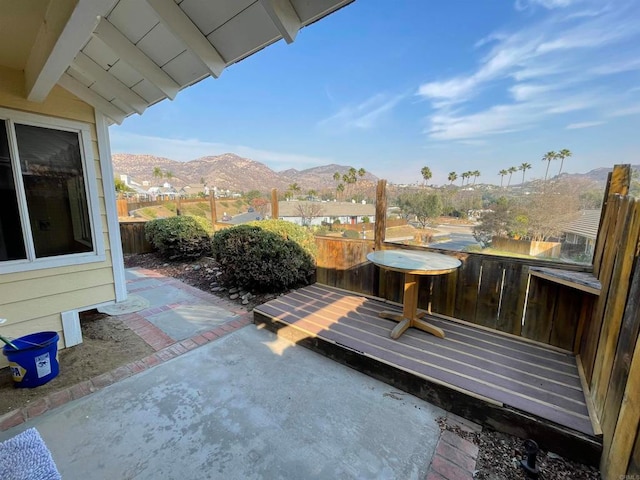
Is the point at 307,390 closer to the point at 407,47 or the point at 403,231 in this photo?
the point at 403,231

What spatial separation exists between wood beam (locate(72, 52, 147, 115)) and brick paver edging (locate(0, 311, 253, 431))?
2.60 meters

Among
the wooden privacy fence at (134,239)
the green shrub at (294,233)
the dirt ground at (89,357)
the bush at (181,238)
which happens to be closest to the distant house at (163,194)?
the wooden privacy fence at (134,239)

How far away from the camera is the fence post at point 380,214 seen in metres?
3.47

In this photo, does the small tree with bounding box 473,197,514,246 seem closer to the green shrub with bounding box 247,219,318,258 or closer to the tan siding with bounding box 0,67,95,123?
the green shrub with bounding box 247,219,318,258

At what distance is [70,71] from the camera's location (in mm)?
2383

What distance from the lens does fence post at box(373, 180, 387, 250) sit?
137 inches

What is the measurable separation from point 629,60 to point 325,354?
5.01m

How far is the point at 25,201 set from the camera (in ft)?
7.91

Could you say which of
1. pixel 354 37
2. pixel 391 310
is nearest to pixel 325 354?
pixel 391 310

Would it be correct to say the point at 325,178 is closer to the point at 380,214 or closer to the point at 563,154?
the point at 380,214

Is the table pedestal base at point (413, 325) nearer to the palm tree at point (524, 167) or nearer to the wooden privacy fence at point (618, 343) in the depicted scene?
the wooden privacy fence at point (618, 343)

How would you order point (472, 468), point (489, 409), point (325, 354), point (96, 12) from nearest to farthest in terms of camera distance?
1. point (96, 12)
2. point (472, 468)
3. point (489, 409)
4. point (325, 354)

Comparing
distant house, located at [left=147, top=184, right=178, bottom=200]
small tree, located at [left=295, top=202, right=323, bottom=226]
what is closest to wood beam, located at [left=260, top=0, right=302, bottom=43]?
small tree, located at [left=295, top=202, right=323, bottom=226]

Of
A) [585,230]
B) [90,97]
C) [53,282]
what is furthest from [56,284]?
[585,230]
